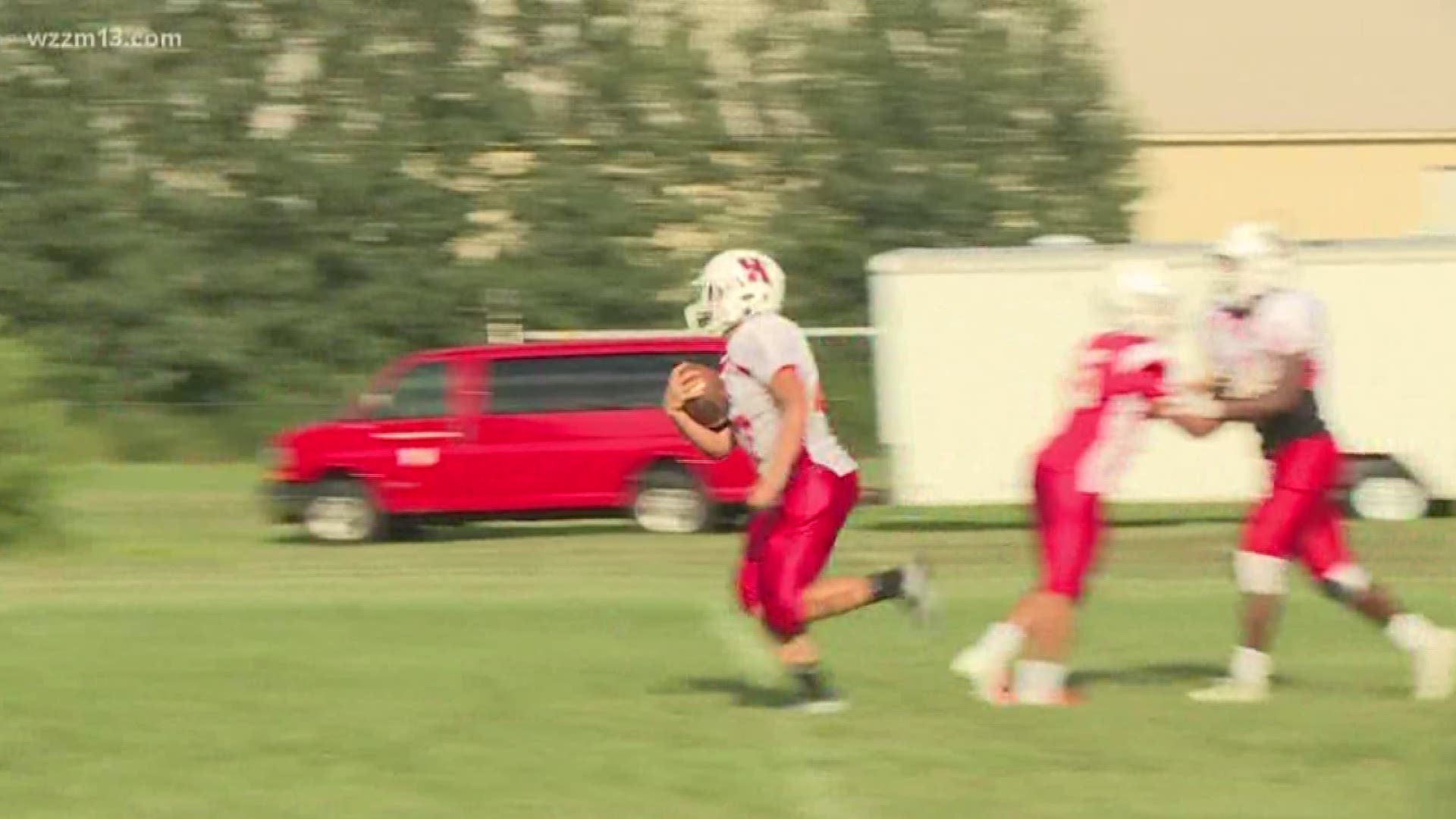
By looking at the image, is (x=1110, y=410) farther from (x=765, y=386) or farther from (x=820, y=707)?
(x=820, y=707)

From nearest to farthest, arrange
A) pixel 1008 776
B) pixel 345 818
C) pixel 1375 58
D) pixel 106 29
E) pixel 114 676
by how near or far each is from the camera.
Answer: pixel 345 818 < pixel 1008 776 < pixel 114 676 < pixel 106 29 < pixel 1375 58

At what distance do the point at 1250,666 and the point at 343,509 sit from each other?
1447cm

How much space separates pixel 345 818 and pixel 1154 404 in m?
3.54

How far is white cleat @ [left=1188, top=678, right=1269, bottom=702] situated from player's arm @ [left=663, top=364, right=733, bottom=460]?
196 cm

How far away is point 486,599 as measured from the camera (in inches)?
679

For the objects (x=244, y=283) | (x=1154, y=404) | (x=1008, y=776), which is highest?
(x=1154, y=404)

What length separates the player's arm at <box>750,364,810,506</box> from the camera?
10.6 m

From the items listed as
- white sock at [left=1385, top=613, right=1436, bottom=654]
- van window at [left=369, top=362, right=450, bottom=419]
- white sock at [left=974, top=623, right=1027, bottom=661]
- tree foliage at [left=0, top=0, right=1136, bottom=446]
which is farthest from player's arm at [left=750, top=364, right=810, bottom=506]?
tree foliage at [left=0, top=0, right=1136, bottom=446]

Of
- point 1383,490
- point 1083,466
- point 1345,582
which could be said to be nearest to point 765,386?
point 1083,466

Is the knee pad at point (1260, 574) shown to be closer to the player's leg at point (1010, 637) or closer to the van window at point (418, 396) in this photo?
the player's leg at point (1010, 637)

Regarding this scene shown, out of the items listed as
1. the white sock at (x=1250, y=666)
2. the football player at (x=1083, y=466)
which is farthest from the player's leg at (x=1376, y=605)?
the football player at (x=1083, y=466)

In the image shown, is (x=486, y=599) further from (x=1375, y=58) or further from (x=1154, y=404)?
(x=1375, y=58)

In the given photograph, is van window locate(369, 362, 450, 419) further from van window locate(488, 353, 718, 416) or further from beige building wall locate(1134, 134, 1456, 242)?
beige building wall locate(1134, 134, 1456, 242)

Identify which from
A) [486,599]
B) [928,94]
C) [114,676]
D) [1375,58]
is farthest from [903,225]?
[114,676]
